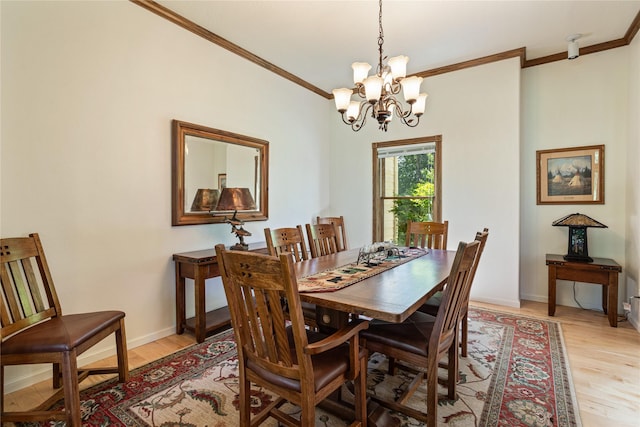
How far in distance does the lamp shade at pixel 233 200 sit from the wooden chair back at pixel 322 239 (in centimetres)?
70

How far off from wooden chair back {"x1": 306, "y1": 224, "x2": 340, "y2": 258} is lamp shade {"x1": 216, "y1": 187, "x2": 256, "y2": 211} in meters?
0.70

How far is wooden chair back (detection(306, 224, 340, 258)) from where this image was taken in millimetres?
2887

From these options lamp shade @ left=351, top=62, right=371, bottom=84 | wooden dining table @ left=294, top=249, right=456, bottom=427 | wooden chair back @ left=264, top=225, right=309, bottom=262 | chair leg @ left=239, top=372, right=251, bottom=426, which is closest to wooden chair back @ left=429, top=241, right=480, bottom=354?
wooden dining table @ left=294, top=249, right=456, bottom=427

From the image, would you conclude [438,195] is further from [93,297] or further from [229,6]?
[93,297]

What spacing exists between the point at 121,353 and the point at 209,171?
69.4 inches

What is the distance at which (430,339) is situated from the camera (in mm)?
1569

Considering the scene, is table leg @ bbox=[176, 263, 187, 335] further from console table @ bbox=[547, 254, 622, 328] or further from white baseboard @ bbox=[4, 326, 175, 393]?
console table @ bbox=[547, 254, 622, 328]

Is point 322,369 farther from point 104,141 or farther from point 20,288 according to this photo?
point 104,141

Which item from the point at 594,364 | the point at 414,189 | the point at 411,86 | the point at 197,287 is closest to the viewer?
the point at 411,86

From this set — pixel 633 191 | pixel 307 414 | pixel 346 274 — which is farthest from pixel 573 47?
pixel 307 414

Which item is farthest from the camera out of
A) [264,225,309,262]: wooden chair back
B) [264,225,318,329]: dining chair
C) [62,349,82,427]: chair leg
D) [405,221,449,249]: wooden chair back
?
[405,221,449,249]: wooden chair back

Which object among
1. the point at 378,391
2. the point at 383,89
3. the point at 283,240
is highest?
the point at 383,89

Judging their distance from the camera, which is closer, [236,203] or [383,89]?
[383,89]

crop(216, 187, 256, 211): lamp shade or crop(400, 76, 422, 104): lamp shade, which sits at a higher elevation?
crop(400, 76, 422, 104): lamp shade
